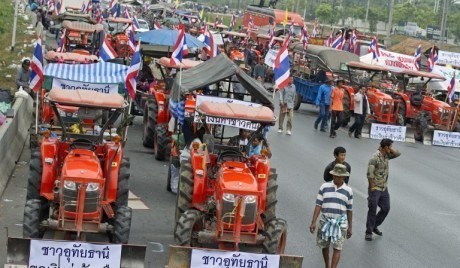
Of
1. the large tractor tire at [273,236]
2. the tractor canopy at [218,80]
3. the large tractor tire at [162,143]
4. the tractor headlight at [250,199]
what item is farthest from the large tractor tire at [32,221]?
the large tractor tire at [162,143]

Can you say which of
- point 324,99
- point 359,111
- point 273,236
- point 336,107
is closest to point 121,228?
point 273,236

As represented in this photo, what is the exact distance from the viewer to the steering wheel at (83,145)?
560 inches

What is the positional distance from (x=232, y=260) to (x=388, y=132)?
2111cm

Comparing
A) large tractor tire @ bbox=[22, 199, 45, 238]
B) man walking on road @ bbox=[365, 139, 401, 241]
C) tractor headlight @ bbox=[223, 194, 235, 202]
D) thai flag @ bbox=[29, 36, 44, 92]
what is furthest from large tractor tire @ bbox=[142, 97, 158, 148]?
tractor headlight @ bbox=[223, 194, 235, 202]

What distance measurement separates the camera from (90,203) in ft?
42.7

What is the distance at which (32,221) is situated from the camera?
13.0 metres

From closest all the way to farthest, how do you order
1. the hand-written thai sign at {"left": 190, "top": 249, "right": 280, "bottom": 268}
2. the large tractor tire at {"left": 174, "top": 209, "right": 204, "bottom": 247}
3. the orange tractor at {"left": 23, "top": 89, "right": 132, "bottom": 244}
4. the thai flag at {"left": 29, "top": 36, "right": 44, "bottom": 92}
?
the hand-written thai sign at {"left": 190, "top": 249, "right": 280, "bottom": 268}
the orange tractor at {"left": 23, "top": 89, "right": 132, "bottom": 244}
the large tractor tire at {"left": 174, "top": 209, "right": 204, "bottom": 247}
the thai flag at {"left": 29, "top": 36, "right": 44, "bottom": 92}

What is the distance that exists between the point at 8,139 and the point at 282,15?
54.3m

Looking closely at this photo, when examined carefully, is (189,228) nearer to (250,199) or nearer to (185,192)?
(250,199)

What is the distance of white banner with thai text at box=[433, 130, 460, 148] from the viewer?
110 ft

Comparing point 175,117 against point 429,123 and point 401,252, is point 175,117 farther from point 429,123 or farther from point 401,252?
point 429,123

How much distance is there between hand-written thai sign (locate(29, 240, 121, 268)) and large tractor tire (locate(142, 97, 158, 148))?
11.4 m

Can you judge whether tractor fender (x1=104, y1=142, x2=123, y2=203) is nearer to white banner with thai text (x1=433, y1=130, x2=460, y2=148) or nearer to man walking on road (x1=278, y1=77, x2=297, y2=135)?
man walking on road (x1=278, y1=77, x2=297, y2=135)

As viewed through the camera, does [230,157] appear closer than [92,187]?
No
